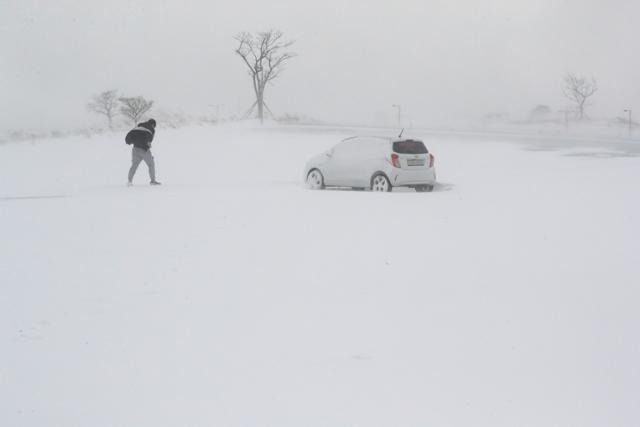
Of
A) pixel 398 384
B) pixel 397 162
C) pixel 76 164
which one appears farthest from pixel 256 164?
pixel 398 384

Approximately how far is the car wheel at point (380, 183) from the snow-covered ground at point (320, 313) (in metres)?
2.79

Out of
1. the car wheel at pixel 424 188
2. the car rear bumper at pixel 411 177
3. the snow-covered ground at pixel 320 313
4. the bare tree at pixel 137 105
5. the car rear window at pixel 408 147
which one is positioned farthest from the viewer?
the bare tree at pixel 137 105

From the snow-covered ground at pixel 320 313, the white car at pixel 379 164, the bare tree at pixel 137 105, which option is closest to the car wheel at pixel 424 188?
the white car at pixel 379 164

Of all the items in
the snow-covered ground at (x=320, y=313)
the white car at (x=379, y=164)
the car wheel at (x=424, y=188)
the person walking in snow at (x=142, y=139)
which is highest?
the person walking in snow at (x=142, y=139)

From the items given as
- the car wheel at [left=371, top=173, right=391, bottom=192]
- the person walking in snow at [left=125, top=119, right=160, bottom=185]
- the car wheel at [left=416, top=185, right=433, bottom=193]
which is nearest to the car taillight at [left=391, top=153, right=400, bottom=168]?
the car wheel at [left=371, top=173, right=391, bottom=192]

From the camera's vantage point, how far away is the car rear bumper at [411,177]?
19531mm

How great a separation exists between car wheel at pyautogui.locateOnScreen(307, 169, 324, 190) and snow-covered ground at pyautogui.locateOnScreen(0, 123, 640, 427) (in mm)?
4144

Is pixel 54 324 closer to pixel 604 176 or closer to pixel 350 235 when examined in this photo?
pixel 350 235

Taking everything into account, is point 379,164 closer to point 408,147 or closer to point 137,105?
point 408,147

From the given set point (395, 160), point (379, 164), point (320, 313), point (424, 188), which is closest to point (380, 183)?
point (379, 164)

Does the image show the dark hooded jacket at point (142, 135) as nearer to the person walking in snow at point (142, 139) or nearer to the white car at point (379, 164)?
the person walking in snow at point (142, 139)

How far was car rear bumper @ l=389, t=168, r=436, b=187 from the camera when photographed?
19.5m

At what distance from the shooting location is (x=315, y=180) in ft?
69.5

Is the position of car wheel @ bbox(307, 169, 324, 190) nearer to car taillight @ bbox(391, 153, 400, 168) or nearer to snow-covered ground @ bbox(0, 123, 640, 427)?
car taillight @ bbox(391, 153, 400, 168)
